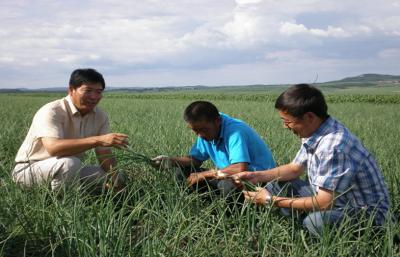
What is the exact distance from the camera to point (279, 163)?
3959 millimetres

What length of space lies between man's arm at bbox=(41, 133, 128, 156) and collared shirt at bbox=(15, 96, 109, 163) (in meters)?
0.06

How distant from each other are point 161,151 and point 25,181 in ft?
4.43

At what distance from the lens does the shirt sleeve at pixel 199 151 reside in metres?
3.29

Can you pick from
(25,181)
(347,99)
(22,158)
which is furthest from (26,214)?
(347,99)

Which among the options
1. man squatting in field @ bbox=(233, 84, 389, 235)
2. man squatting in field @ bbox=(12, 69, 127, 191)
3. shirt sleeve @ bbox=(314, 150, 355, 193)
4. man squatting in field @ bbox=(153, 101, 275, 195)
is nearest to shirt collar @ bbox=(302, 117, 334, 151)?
man squatting in field @ bbox=(233, 84, 389, 235)

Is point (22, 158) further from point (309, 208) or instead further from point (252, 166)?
point (309, 208)

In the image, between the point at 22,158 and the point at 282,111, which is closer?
the point at 282,111

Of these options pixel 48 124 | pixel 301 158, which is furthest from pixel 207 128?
pixel 48 124

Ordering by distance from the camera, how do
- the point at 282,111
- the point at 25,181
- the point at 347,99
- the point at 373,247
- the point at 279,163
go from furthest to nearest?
the point at 347,99
the point at 279,163
the point at 25,181
the point at 282,111
the point at 373,247

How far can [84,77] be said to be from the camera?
3033 millimetres

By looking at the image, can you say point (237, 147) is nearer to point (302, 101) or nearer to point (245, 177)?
point (245, 177)

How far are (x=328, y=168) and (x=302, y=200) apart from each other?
23cm

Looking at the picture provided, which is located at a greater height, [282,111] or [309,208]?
[282,111]

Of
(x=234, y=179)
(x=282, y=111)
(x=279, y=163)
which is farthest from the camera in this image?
(x=279, y=163)
